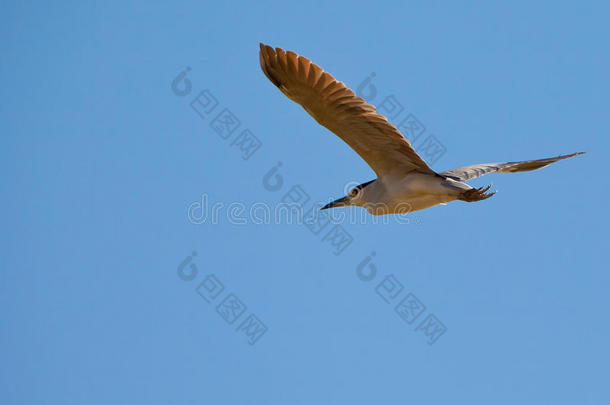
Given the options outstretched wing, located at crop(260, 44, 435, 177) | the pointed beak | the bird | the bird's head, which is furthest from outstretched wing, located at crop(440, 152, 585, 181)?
the pointed beak

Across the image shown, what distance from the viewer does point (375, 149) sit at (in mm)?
8773

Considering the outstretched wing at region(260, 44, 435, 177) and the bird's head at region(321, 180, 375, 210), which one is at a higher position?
the outstretched wing at region(260, 44, 435, 177)

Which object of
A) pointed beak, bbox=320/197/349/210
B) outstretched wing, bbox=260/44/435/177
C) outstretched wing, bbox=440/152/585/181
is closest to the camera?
outstretched wing, bbox=260/44/435/177

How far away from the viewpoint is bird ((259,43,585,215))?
7.88 m

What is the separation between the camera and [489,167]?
31.2 feet

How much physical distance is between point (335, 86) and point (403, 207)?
201cm

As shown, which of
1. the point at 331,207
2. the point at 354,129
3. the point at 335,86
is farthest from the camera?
the point at 331,207

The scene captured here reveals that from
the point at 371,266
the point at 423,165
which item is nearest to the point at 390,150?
the point at 423,165

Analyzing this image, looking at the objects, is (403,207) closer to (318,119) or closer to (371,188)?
(371,188)

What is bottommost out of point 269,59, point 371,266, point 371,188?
point 371,266

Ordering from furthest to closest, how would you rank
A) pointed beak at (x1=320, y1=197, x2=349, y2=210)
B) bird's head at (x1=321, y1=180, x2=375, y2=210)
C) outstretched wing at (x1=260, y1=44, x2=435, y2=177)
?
pointed beak at (x1=320, y1=197, x2=349, y2=210) < bird's head at (x1=321, y1=180, x2=375, y2=210) < outstretched wing at (x1=260, y1=44, x2=435, y2=177)

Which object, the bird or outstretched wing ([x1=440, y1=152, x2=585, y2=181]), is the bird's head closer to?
the bird

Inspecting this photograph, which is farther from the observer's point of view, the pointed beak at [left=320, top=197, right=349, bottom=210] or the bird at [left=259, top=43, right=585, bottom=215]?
the pointed beak at [left=320, top=197, right=349, bottom=210]

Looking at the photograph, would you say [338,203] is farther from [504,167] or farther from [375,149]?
[504,167]
